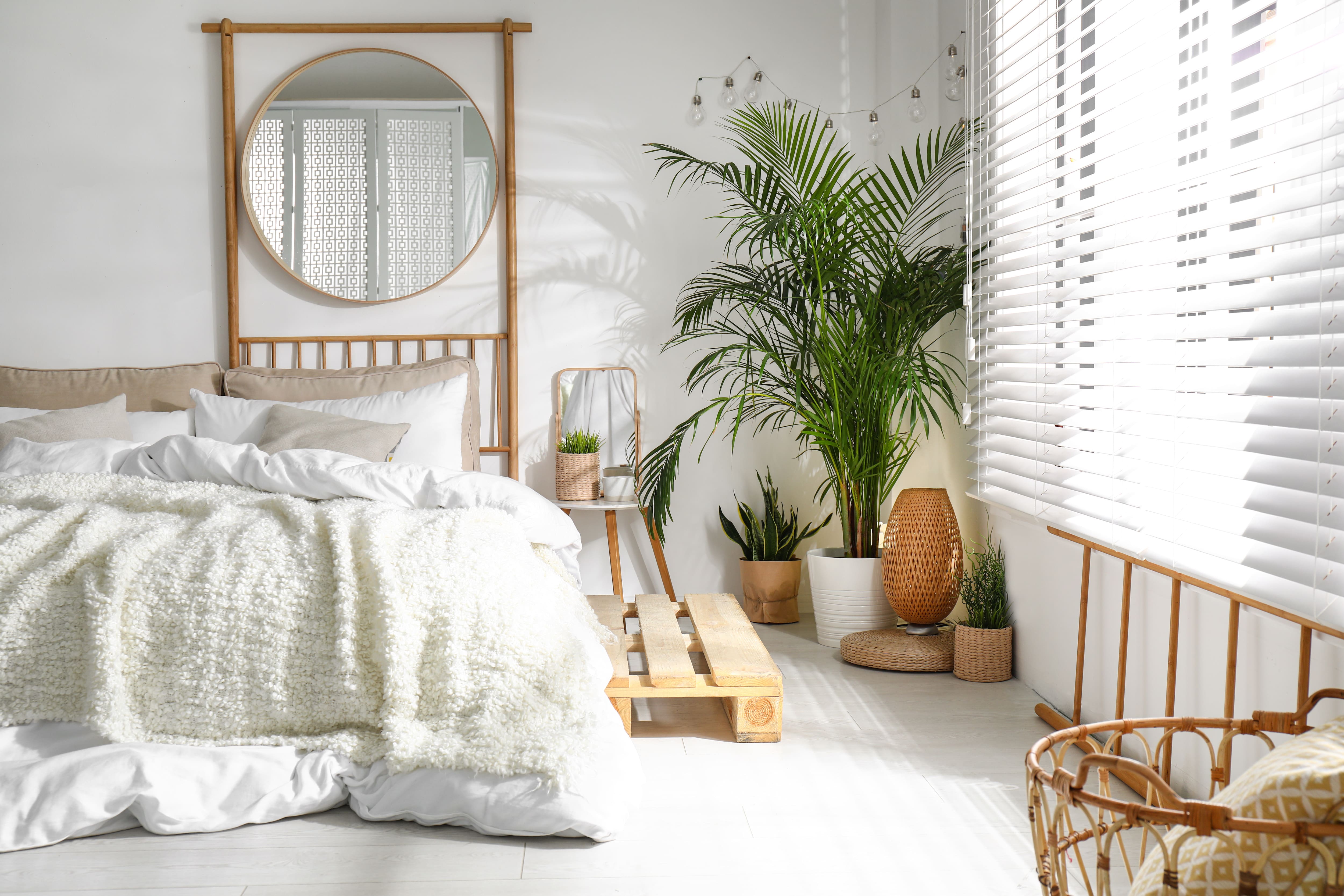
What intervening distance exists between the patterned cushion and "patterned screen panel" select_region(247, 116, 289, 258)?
3501 millimetres

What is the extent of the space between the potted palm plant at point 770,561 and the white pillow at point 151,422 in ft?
6.23

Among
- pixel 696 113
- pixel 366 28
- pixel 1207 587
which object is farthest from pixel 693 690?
pixel 366 28

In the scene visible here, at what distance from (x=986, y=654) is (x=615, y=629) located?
3.48ft

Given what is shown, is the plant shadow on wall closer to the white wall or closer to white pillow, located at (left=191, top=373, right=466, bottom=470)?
the white wall

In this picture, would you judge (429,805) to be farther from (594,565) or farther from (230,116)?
(230,116)

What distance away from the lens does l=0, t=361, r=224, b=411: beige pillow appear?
3.34 meters

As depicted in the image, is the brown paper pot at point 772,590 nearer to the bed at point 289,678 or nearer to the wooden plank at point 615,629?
the wooden plank at point 615,629

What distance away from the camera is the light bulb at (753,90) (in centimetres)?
332

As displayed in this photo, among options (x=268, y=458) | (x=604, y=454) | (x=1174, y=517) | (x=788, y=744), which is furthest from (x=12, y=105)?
(x=1174, y=517)

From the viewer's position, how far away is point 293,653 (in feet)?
6.17

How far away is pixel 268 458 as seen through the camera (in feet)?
8.11

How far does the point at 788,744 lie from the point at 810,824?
439mm

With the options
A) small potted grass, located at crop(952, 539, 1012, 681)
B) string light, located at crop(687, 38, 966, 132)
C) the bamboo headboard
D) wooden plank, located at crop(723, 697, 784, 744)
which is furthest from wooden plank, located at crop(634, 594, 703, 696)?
string light, located at crop(687, 38, 966, 132)

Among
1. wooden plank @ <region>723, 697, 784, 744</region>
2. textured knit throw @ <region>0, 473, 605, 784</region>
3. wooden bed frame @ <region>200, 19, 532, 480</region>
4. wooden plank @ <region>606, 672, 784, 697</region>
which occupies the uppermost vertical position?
wooden bed frame @ <region>200, 19, 532, 480</region>
